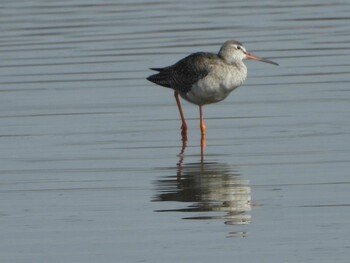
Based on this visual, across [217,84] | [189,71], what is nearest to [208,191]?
[217,84]

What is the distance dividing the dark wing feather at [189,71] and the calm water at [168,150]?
16.7 inches

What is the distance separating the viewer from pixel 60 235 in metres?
10.4

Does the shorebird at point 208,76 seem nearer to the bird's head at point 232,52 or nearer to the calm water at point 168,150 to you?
the bird's head at point 232,52

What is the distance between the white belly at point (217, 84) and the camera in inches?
607

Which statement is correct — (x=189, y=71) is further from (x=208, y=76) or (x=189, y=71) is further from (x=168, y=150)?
(x=168, y=150)

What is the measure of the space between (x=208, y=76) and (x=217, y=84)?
152 millimetres

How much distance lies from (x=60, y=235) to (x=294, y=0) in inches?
715

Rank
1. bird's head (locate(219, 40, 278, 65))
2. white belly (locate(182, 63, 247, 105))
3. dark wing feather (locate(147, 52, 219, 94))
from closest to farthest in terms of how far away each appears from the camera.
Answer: white belly (locate(182, 63, 247, 105)) → dark wing feather (locate(147, 52, 219, 94)) → bird's head (locate(219, 40, 278, 65))

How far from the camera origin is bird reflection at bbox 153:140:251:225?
1097 centimetres

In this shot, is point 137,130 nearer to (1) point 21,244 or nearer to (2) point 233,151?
(2) point 233,151

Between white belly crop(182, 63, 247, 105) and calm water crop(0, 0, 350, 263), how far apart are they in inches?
13.7

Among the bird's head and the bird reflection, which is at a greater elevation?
the bird's head

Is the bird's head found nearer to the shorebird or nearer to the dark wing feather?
the shorebird

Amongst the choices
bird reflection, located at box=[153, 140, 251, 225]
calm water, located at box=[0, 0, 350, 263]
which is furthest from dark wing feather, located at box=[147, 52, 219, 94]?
bird reflection, located at box=[153, 140, 251, 225]
